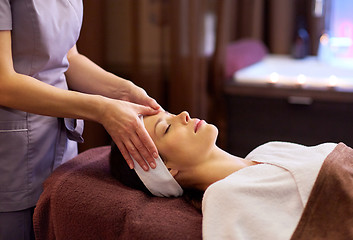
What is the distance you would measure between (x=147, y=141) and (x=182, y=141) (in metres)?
0.15

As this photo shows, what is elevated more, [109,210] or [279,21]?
[279,21]

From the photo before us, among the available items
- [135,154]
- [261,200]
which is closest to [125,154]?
[135,154]

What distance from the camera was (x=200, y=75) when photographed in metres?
3.03

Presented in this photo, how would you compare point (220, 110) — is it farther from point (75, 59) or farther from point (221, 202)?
point (221, 202)

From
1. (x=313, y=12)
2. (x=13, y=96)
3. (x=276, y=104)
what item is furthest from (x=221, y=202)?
(x=313, y=12)

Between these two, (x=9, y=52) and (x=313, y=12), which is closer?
(x=9, y=52)

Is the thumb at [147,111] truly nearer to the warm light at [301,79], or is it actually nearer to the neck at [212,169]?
the neck at [212,169]

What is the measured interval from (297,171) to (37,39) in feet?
2.72

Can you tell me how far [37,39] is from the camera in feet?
3.98

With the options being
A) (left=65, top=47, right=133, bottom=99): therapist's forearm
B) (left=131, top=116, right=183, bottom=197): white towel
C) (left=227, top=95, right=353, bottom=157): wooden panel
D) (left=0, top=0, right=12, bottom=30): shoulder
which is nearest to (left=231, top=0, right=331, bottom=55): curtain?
(left=227, top=95, right=353, bottom=157): wooden panel

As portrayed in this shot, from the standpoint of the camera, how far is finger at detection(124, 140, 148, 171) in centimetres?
124

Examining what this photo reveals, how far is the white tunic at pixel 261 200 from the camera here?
1072mm

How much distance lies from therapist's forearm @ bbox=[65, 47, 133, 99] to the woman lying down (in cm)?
16

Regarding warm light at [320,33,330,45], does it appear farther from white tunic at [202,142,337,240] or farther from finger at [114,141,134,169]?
finger at [114,141,134,169]
